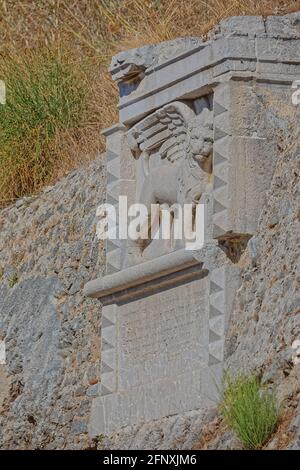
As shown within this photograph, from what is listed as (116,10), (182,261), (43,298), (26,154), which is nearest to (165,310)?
(182,261)

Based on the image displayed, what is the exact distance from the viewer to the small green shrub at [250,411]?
33.1ft

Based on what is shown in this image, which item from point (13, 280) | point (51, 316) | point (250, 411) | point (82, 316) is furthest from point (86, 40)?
point (250, 411)

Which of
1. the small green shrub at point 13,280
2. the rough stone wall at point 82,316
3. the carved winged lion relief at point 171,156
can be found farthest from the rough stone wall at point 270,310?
the small green shrub at point 13,280

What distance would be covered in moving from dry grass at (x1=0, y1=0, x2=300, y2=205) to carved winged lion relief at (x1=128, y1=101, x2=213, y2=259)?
97 centimetres

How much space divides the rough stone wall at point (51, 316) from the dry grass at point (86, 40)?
56 centimetres

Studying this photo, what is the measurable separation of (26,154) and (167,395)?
16.2ft

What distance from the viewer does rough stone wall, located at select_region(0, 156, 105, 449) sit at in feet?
45.5

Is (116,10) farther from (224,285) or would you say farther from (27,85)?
(224,285)

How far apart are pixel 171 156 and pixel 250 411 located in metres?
2.67

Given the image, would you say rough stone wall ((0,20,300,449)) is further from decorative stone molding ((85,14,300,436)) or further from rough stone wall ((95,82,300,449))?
decorative stone molding ((85,14,300,436))

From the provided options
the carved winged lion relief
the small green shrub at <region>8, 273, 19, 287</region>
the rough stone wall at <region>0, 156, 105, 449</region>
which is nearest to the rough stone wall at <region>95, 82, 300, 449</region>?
the carved winged lion relief

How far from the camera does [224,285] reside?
11.4 meters

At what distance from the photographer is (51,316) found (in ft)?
47.8

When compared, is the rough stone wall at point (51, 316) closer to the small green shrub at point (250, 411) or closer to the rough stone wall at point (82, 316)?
the rough stone wall at point (82, 316)
